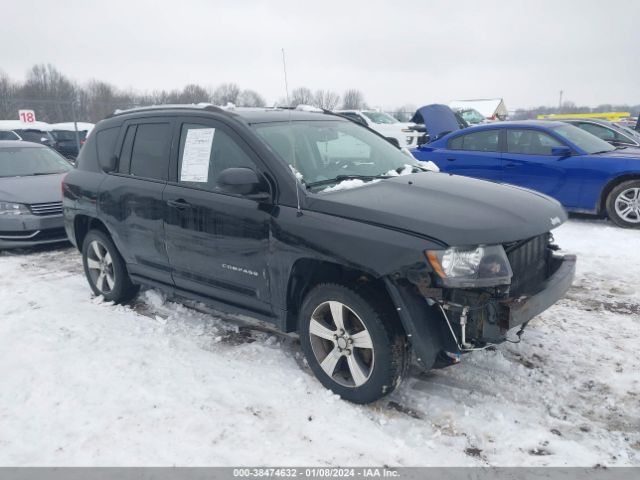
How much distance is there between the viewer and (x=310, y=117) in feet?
14.5

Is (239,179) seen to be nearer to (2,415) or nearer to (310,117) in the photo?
(310,117)

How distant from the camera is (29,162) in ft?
27.9

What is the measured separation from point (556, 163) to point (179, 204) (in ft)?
20.2

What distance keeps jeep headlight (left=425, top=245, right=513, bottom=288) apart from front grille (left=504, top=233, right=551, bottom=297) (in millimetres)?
226

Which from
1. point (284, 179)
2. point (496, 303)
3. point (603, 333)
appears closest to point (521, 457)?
point (496, 303)

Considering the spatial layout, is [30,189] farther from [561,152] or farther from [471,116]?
[471,116]

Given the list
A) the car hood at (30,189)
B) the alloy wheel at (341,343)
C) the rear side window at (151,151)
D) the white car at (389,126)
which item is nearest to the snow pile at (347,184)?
the alloy wheel at (341,343)

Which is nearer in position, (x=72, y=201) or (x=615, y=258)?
(x=72, y=201)

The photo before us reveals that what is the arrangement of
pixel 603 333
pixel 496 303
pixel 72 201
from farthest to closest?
pixel 72 201 → pixel 603 333 → pixel 496 303

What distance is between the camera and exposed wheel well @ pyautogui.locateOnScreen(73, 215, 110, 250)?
5.28 metres

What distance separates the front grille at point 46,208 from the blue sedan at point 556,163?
6.25 m

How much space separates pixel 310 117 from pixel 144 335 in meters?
2.36

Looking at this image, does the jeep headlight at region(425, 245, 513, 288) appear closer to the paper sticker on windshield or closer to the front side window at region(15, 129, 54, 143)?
the paper sticker on windshield

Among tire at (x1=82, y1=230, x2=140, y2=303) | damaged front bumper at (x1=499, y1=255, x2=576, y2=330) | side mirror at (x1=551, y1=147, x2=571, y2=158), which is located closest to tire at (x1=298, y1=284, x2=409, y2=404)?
damaged front bumper at (x1=499, y1=255, x2=576, y2=330)
